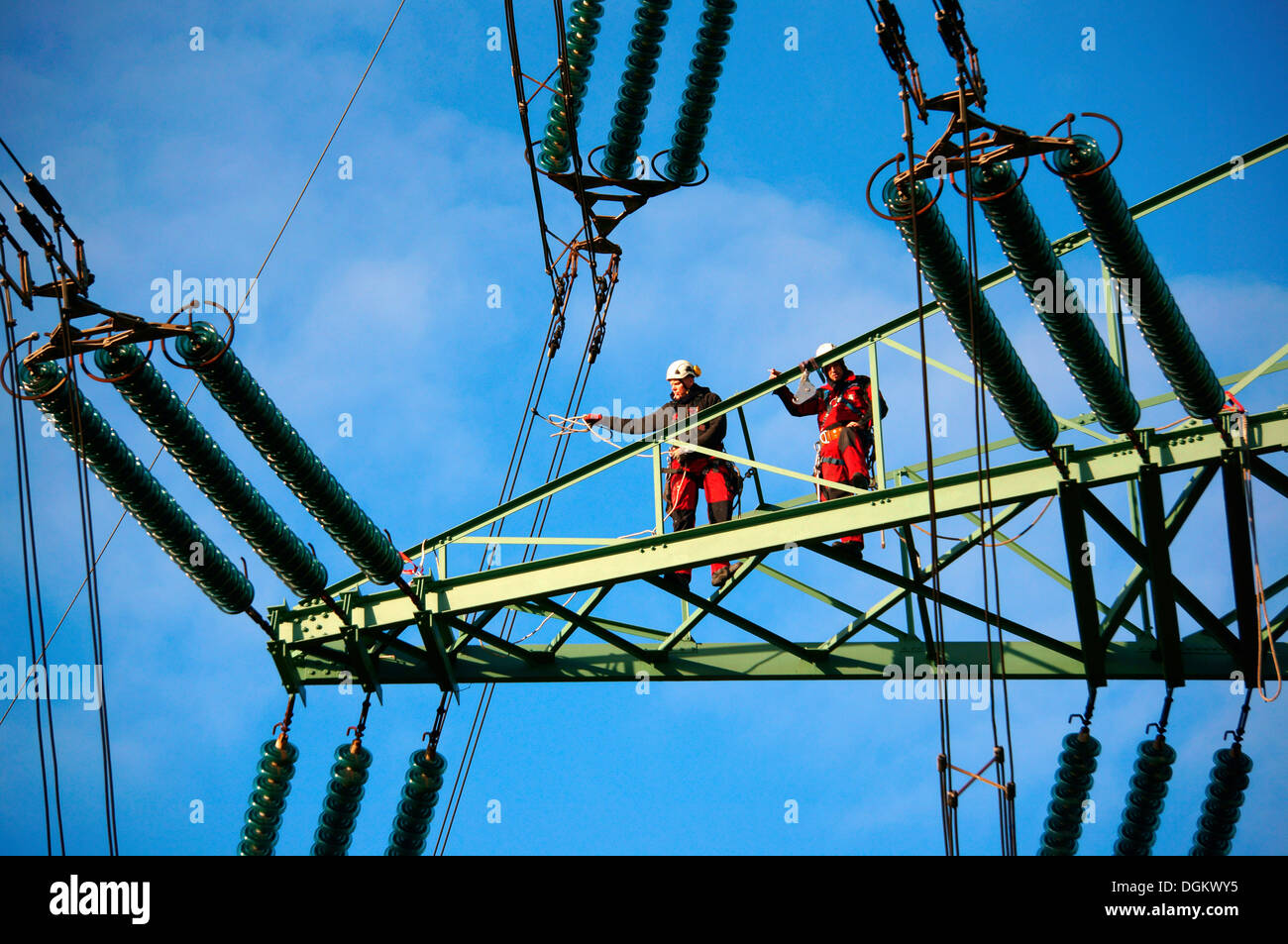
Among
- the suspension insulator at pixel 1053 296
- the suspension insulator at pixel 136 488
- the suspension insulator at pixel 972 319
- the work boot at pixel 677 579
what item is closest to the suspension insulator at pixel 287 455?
the suspension insulator at pixel 136 488

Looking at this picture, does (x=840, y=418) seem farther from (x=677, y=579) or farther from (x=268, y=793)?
(x=268, y=793)

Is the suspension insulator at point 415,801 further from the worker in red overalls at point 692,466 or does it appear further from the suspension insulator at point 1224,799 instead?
the suspension insulator at point 1224,799

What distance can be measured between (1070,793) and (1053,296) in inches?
203

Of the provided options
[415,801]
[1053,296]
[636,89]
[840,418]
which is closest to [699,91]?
[636,89]

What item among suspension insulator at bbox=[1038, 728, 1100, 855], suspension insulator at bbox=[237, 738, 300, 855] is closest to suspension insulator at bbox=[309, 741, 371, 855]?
suspension insulator at bbox=[237, 738, 300, 855]

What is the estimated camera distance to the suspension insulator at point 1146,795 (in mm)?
17062

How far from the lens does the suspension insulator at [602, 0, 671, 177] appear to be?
1822cm

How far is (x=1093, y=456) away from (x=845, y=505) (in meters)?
2.13

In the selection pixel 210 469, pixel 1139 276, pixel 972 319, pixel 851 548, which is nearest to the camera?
pixel 972 319

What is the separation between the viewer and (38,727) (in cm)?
1387

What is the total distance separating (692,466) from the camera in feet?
60.6
